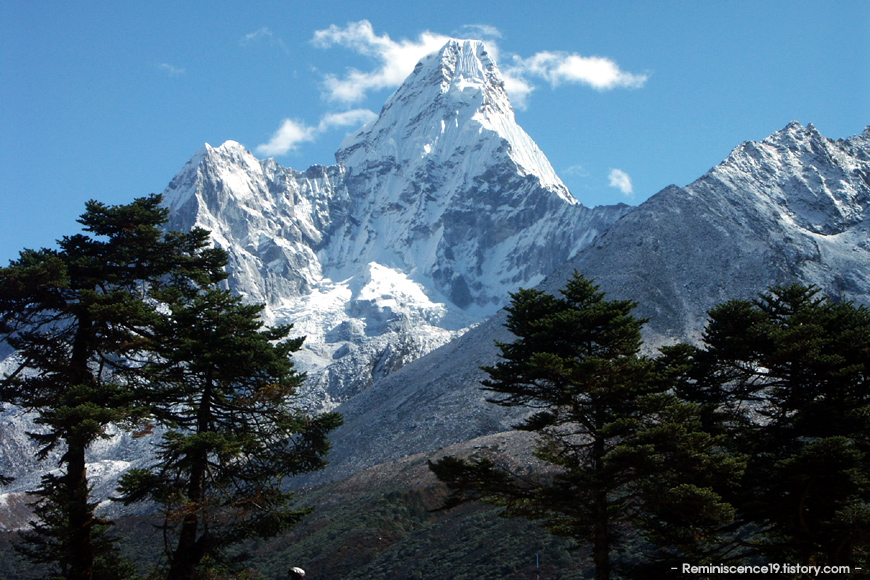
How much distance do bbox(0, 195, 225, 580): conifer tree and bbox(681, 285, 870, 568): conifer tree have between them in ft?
53.5

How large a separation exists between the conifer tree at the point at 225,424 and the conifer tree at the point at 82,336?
111 cm

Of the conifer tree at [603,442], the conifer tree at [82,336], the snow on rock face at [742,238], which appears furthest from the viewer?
the snow on rock face at [742,238]

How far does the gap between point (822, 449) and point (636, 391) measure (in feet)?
15.7

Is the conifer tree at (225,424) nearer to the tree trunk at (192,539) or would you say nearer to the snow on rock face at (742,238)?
the tree trunk at (192,539)

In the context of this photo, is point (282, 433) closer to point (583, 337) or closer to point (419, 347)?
point (583, 337)

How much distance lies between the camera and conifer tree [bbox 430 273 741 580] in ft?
58.2

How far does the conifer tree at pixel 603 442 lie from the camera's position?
17734 millimetres

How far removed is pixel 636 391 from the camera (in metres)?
19.8

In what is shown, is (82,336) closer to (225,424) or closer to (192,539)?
(225,424)

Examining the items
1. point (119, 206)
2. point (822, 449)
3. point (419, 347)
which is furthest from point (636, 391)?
point (419, 347)

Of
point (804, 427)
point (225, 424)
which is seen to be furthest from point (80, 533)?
point (804, 427)

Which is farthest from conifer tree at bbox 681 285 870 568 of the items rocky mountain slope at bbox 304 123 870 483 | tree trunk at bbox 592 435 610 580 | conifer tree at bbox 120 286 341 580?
rocky mountain slope at bbox 304 123 870 483

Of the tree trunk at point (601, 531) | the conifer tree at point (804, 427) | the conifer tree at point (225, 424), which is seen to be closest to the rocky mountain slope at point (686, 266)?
the conifer tree at point (804, 427)

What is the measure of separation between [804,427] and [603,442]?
19.3 feet
